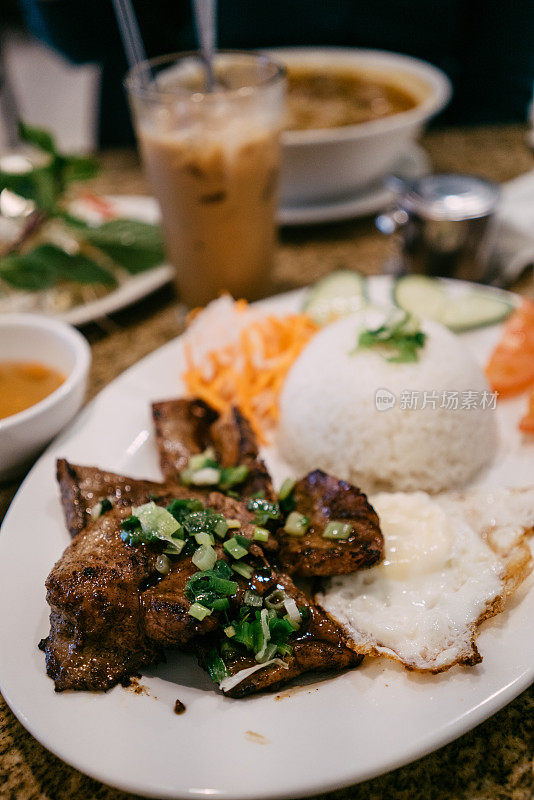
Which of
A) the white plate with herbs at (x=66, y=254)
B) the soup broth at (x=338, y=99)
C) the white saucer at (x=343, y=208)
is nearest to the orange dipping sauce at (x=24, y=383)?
the white plate with herbs at (x=66, y=254)

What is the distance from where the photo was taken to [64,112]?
25.5 ft

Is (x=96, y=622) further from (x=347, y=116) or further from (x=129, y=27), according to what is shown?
(x=347, y=116)

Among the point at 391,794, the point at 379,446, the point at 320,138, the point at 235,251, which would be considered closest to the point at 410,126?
the point at 320,138

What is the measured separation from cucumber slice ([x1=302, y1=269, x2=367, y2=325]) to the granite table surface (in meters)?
0.40

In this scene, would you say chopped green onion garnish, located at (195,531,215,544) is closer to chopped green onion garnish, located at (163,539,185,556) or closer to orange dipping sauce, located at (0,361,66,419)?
chopped green onion garnish, located at (163,539,185,556)

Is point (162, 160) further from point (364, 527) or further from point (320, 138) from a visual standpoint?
point (364, 527)

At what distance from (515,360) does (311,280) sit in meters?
1.03

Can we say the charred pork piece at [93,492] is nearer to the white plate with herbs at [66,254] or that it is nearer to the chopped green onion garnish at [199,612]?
the chopped green onion garnish at [199,612]

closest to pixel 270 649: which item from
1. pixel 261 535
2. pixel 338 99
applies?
pixel 261 535

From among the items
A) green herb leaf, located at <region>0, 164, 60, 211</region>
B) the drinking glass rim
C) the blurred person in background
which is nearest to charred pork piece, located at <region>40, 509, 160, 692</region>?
the drinking glass rim

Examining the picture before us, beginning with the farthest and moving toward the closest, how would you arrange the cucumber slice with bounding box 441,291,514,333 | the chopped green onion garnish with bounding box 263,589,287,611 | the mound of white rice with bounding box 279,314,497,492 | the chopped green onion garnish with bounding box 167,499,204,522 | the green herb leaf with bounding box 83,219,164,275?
the green herb leaf with bounding box 83,219,164,275
the cucumber slice with bounding box 441,291,514,333
the mound of white rice with bounding box 279,314,497,492
the chopped green onion garnish with bounding box 167,499,204,522
the chopped green onion garnish with bounding box 263,589,287,611

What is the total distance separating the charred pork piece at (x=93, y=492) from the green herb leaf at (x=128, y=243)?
1253 millimetres

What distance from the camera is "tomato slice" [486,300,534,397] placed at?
1854mm

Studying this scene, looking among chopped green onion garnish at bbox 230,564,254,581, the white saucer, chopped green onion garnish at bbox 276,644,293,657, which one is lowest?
the white saucer
